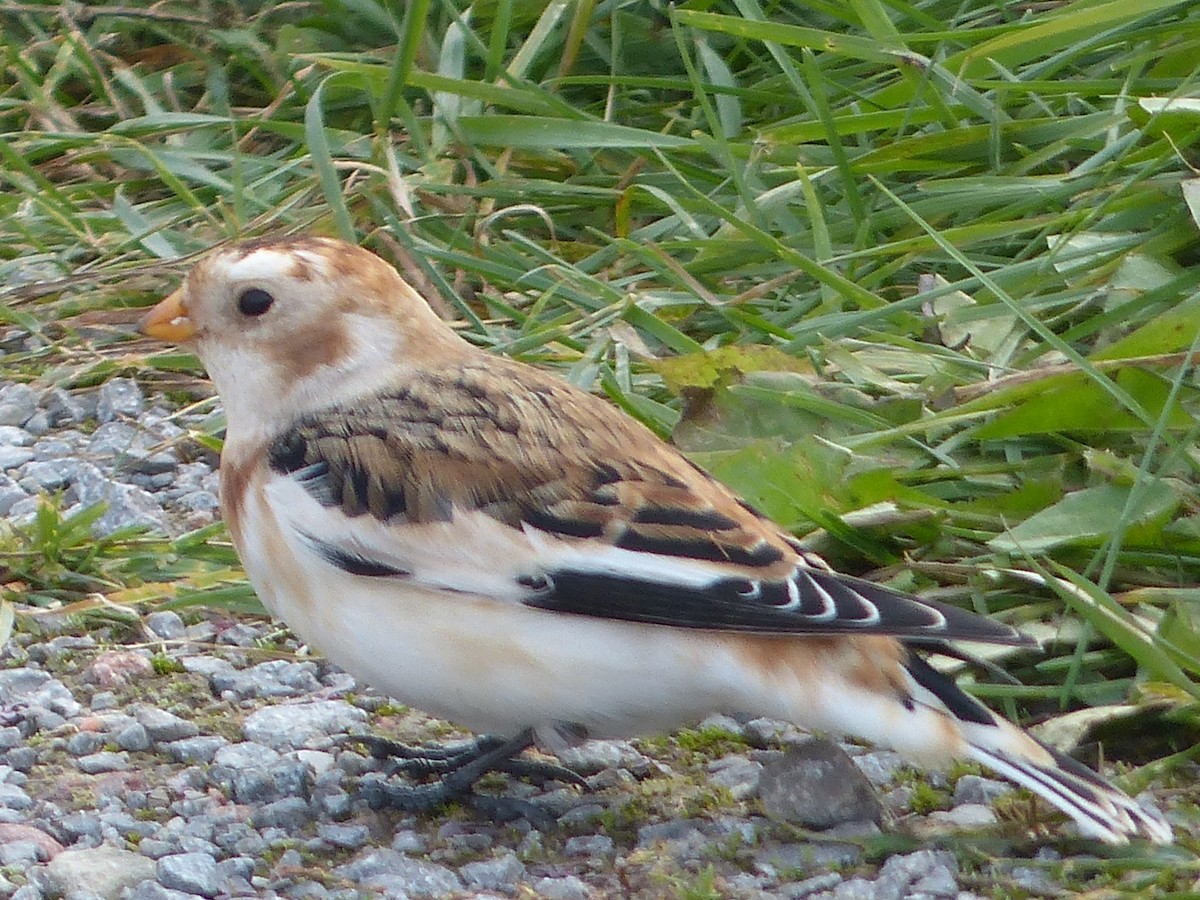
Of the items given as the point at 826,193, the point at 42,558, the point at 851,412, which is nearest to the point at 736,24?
the point at 826,193

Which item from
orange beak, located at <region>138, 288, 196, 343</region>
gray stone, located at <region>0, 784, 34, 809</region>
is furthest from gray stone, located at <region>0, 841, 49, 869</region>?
orange beak, located at <region>138, 288, 196, 343</region>

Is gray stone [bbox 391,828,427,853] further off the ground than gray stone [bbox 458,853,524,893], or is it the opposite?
gray stone [bbox 458,853,524,893]

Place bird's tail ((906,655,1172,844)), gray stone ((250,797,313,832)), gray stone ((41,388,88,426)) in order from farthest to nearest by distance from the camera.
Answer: gray stone ((41,388,88,426)) < gray stone ((250,797,313,832)) < bird's tail ((906,655,1172,844))

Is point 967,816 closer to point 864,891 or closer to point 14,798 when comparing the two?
point 864,891

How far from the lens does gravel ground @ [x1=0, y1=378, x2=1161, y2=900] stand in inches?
96.4

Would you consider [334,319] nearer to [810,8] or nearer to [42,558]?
[42,558]

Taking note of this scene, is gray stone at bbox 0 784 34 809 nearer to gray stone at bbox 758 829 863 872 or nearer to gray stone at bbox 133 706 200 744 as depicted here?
gray stone at bbox 133 706 200 744

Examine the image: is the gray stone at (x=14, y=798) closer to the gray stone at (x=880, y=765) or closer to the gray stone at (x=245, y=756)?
the gray stone at (x=245, y=756)

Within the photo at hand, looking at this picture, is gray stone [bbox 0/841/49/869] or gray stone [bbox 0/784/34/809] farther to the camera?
gray stone [bbox 0/784/34/809]

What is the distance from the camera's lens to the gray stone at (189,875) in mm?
2451

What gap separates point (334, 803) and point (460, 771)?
0.19 meters

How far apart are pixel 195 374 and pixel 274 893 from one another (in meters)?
2.09

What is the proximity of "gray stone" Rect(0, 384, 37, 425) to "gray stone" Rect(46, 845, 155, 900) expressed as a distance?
6.07 feet

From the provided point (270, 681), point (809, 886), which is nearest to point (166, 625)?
point (270, 681)
